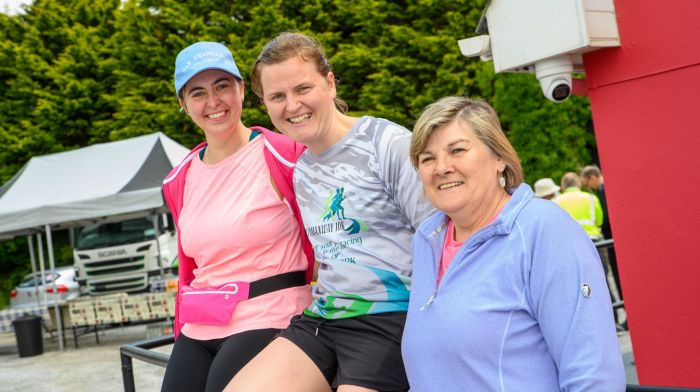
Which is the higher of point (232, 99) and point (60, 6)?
point (60, 6)

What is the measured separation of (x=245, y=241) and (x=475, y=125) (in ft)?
3.00

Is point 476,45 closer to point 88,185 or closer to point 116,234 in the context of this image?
point 88,185

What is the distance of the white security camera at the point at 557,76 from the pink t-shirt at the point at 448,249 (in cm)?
214

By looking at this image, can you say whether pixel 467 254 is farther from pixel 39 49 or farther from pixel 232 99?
pixel 39 49

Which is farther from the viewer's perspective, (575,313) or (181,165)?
(181,165)

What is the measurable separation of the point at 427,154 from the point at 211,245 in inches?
35.0

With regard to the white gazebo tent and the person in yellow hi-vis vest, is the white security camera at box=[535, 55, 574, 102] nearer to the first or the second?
the person in yellow hi-vis vest

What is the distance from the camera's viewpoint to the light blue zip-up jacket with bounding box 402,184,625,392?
1736 mm

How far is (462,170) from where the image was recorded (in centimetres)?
200

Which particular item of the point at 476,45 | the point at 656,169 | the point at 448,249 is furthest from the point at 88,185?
the point at 448,249

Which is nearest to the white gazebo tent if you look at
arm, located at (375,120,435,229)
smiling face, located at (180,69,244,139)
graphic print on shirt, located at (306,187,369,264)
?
smiling face, located at (180,69,244,139)

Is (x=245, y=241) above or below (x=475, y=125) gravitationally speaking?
below

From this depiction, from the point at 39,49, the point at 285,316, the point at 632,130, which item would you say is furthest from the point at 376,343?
the point at 39,49

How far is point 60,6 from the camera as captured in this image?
2683cm
